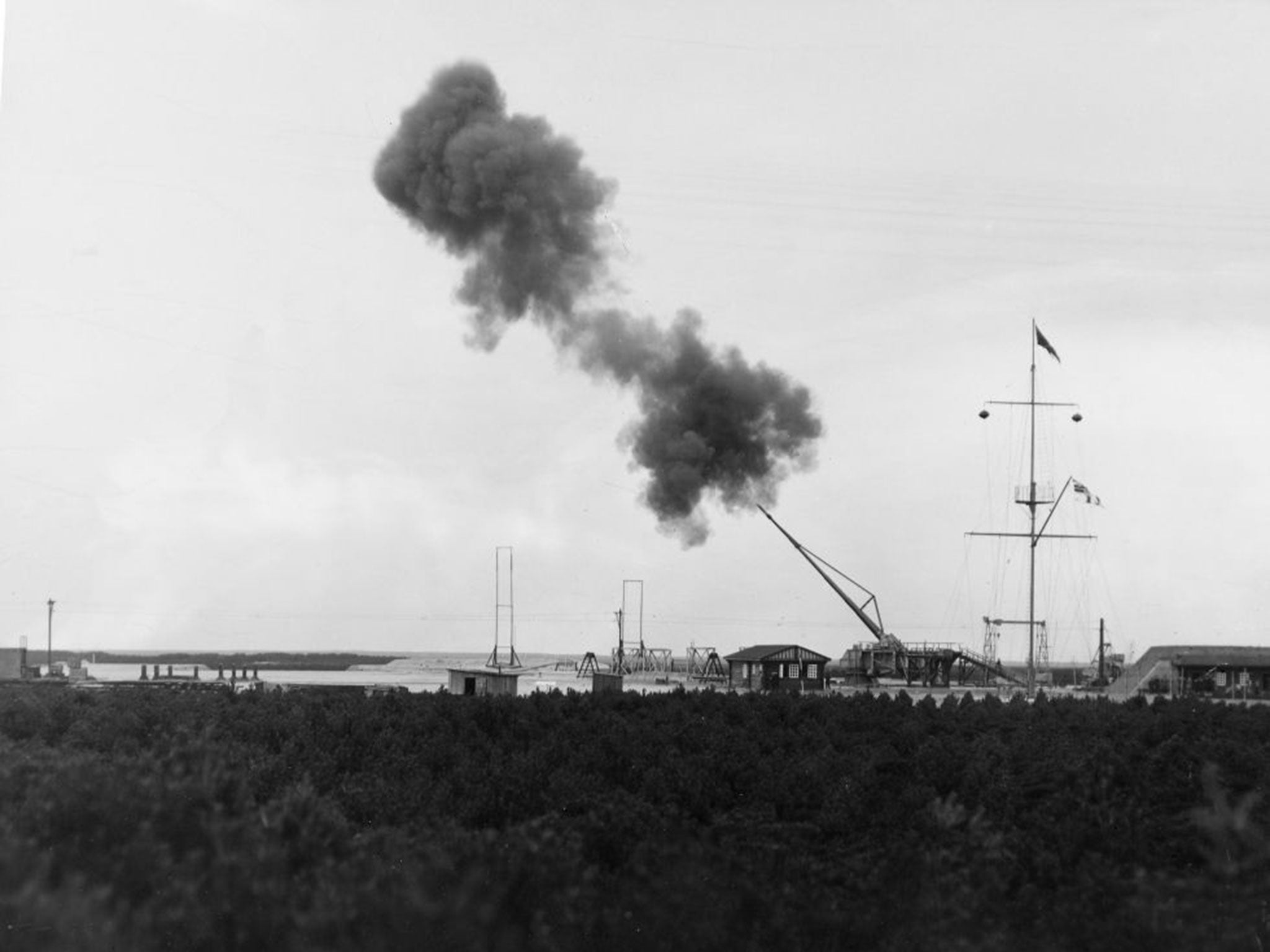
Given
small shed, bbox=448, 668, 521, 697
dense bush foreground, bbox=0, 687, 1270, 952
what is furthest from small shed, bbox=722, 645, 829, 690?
dense bush foreground, bbox=0, 687, 1270, 952

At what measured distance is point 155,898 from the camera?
431 inches

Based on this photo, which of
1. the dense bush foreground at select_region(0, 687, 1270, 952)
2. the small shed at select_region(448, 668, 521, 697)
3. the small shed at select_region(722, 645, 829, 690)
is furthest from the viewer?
the small shed at select_region(722, 645, 829, 690)

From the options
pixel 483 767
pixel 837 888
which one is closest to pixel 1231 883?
pixel 837 888

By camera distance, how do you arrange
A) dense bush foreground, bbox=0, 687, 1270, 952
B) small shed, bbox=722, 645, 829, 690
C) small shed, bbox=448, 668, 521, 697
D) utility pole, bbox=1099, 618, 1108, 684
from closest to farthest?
1. dense bush foreground, bbox=0, 687, 1270, 952
2. small shed, bbox=448, 668, 521, 697
3. small shed, bbox=722, 645, 829, 690
4. utility pole, bbox=1099, 618, 1108, 684

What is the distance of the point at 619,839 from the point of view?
1362cm

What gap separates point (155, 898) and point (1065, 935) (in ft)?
25.1

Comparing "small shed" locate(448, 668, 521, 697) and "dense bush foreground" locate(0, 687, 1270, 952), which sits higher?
"dense bush foreground" locate(0, 687, 1270, 952)

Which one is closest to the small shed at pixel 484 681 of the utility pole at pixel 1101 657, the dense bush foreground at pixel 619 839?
the dense bush foreground at pixel 619 839

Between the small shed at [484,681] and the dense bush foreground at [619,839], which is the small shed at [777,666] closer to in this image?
the small shed at [484,681]

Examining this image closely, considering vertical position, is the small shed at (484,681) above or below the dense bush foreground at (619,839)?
below

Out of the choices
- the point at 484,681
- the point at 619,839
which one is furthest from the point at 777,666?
the point at 619,839

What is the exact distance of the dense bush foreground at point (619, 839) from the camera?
35.4ft

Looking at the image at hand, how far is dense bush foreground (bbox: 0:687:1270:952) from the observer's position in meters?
10.8

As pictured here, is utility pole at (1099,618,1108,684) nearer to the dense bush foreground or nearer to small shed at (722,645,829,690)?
small shed at (722,645,829,690)
